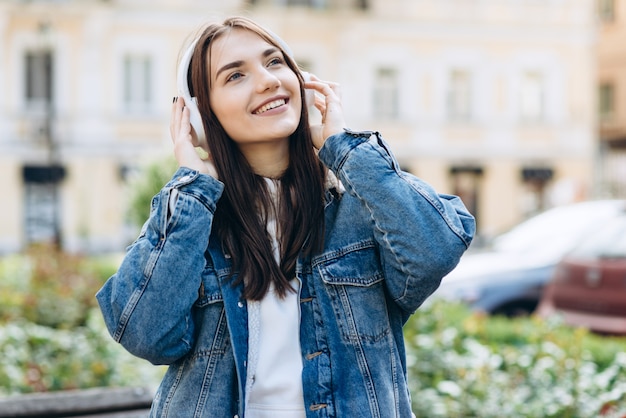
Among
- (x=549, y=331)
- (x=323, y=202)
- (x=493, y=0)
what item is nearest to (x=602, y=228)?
(x=549, y=331)

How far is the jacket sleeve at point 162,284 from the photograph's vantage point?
75.1 inches

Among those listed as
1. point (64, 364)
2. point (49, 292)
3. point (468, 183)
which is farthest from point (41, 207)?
point (64, 364)

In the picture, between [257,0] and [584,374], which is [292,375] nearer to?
[584,374]

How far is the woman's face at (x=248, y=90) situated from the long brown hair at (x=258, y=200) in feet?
0.08

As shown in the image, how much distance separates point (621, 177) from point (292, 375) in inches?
1236

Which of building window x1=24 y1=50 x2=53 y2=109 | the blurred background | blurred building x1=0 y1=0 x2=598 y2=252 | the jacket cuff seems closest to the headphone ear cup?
the jacket cuff

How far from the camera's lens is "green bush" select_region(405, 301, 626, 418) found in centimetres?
388

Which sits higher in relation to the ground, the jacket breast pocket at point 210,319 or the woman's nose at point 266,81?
the woman's nose at point 266,81

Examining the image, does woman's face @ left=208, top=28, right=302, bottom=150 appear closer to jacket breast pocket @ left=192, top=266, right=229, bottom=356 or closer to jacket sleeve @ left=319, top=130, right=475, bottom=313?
jacket sleeve @ left=319, top=130, right=475, bottom=313

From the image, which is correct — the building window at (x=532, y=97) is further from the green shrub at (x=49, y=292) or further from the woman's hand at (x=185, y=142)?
the woman's hand at (x=185, y=142)

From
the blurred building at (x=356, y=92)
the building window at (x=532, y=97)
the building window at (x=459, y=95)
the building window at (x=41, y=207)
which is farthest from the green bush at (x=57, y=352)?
the building window at (x=532, y=97)

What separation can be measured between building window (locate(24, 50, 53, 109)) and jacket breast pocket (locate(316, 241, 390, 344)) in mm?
22517

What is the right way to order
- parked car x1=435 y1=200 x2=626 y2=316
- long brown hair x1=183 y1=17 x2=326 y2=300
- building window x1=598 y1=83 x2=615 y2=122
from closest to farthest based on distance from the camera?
1. long brown hair x1=183 y1=17 x2=326 y2=300
2. parked car x1=435 y1=200 x2=626 y2=316
3. building window x1=598 y1=83 x2=615 y2=122

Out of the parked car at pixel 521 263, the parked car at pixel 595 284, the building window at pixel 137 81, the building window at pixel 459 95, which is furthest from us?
the building window at pixel 459 95
